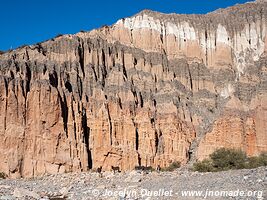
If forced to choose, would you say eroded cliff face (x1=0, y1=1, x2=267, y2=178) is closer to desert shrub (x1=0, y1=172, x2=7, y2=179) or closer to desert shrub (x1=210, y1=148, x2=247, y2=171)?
desert shrub (x1=0, y1=172, x2=7, y2=179)

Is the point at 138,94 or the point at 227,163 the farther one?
the point at 138,94

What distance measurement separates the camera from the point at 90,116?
203 feet

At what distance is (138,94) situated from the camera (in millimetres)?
66000

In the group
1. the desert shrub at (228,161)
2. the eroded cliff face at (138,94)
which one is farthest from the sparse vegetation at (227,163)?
the eroded cliff face at (138,94)

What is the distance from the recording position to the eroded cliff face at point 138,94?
189 ft

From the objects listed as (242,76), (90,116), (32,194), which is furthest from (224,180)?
(242,76)

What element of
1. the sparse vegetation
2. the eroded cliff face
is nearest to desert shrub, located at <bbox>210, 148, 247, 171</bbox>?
the sparse vegetation

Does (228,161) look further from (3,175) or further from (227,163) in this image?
(3,175)

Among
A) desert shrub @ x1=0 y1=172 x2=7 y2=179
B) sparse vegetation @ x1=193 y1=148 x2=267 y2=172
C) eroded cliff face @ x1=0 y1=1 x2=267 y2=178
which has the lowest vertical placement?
desert shrub @ x1=0 y1=172 x2=7 y2=179

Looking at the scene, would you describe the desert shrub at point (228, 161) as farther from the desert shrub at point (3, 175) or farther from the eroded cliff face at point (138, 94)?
the desert shrub at point (3, 175)

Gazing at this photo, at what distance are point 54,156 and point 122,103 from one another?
11.9 metres

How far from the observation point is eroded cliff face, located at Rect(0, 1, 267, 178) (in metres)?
57.7

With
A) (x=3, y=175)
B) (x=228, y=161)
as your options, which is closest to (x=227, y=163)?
(x=228, y=161)

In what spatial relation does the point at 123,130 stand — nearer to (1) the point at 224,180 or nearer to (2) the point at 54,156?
(2) the point at 54,156
